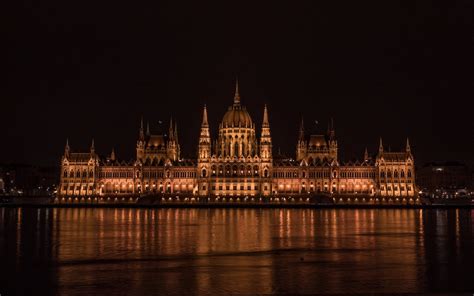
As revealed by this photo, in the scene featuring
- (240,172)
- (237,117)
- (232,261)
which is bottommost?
(232,261)

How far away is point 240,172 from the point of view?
6078 inches

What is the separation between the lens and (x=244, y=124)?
16212cm

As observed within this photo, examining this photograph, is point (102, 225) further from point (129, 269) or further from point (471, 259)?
point (471, 259)

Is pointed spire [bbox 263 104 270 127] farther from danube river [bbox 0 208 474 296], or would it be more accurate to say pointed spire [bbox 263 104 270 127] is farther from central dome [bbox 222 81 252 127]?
danube river [bbox 0 208 474 296]

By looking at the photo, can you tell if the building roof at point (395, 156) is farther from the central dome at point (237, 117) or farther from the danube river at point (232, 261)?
the danube river at point (232, 261)

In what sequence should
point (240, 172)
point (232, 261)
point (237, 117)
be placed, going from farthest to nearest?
point (237, 117) < point (240, 172) < point (232, 261)

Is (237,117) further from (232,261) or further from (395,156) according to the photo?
(232,261)

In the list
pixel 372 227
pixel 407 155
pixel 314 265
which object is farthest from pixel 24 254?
pixel 407 155

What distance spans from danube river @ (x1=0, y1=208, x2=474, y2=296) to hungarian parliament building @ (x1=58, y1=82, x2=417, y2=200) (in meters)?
89.3

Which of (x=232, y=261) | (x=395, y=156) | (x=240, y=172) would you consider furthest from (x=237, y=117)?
(x=232, y=261)

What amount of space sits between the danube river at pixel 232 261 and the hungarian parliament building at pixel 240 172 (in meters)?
89.3

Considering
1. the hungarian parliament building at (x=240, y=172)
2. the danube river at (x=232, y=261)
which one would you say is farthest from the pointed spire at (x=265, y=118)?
the danube river at (x=232, y=261)

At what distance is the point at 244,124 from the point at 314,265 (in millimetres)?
124215

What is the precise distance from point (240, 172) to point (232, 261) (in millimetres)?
114761
